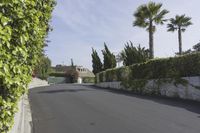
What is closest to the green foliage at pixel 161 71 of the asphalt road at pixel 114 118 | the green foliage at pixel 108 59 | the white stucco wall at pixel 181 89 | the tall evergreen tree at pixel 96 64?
the white stucco wall at pixel 181 89

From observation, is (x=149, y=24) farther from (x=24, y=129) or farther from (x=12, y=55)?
(x=12, y=55)

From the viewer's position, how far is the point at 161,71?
22.9 metres

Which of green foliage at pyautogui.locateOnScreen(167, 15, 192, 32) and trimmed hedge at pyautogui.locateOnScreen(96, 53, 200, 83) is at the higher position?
green foliage at pyautogui.locateOnScreen(167, 15, 192, 32)

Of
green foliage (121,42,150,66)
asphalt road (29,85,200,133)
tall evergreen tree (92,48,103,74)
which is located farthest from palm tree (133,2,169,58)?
asphalt road (29,85,200,133)

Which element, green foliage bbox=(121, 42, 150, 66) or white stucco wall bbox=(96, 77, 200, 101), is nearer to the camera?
white stucco wall bbox=(96, 77, 200, 101)

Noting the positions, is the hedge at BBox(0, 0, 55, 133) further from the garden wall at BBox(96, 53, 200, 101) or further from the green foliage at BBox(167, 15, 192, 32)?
the green foliage at BBox(167, 15, 192, 32)

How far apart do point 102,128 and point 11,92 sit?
5599 millimetres

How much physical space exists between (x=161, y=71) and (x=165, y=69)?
26.9 inches

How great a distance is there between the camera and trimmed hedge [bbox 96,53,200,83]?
63.6 feet

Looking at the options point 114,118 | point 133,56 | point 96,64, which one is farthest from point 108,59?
point 114,118

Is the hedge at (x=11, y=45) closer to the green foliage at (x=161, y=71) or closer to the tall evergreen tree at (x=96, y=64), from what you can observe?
the green foliage at (x=161, y=71)

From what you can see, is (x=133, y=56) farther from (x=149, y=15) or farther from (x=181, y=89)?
(x=181, y=89)

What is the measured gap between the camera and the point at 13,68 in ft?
16.8

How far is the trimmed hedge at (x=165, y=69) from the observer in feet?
63.6
